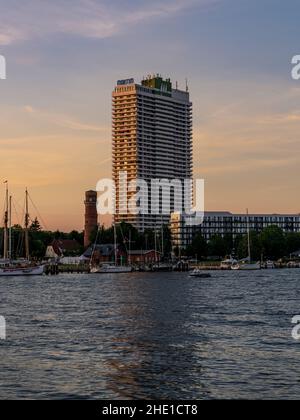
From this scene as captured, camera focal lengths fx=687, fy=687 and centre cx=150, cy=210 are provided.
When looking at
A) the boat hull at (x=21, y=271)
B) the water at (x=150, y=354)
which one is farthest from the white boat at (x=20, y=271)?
the water at (x=150, y=354)

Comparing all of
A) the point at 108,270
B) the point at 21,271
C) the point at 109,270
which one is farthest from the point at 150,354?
the point at 109,270

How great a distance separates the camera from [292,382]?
94.4 feet

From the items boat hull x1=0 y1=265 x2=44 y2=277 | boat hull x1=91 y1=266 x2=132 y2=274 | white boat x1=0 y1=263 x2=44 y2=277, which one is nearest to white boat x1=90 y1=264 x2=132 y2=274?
boat hull x1=91 y1=266 x2=132 y2=274

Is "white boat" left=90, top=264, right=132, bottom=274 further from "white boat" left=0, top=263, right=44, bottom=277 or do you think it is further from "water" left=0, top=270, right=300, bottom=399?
"water" left=0, top=270, right=300, bottom=399

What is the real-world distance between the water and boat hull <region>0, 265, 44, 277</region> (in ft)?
303

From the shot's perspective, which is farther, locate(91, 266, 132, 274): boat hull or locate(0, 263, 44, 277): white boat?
locate(91, 266, 132, 274): boat hull

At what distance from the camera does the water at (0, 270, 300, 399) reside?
2798cm

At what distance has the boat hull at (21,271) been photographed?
154 m

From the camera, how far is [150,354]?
119ft

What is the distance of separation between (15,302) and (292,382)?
172 ft

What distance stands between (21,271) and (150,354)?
125518mm

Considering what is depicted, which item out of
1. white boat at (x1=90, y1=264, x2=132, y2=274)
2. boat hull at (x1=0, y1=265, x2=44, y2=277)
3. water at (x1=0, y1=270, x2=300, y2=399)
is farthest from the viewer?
white boat at (x1=90, y1=264, x2=132, y2=274)

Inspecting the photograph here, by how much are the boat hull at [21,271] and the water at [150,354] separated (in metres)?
92.3
